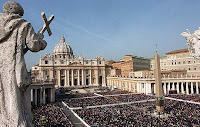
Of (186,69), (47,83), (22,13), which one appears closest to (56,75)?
(47,83)

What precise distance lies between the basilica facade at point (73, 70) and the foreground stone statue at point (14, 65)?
68.1 metres

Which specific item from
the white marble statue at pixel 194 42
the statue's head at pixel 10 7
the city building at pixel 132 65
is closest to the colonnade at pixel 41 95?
the white marble statue at pixel 194 42

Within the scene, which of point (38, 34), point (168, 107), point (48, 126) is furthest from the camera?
point (168, 107)

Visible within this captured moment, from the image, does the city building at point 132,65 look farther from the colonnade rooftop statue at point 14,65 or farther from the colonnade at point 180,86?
the colonnade rooftop statue at point 14,65

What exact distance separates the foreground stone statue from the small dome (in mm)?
91902

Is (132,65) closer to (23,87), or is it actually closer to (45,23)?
(45,23)

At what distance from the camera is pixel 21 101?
325cm

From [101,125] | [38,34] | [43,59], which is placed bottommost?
[101,125]

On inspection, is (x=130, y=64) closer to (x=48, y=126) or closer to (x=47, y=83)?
(x=47, y=83)

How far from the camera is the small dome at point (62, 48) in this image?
9394cm

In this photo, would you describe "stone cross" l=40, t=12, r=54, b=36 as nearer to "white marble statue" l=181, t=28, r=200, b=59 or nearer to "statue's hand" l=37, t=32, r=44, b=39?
Answer: "statue's hand" l=37, t=32, r=44, b=39

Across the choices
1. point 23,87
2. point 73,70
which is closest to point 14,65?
point 23,87

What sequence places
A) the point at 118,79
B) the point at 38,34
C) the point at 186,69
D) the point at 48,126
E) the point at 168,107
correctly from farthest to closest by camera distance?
the point at 118,79 < the point at 186,69 < the point at 168,107 < the point at 48,126 < the point at 38,34

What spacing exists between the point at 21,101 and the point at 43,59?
7127 cm
